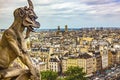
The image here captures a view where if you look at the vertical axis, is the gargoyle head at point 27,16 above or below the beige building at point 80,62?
above

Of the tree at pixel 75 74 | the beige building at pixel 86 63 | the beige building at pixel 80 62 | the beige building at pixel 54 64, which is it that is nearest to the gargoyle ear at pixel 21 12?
the tree at pixel 75 74

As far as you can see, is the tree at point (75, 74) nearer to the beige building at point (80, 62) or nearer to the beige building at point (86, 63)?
the beige building at point (80, 62)

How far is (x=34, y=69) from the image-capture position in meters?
2.59

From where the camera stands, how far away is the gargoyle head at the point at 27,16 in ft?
8.52

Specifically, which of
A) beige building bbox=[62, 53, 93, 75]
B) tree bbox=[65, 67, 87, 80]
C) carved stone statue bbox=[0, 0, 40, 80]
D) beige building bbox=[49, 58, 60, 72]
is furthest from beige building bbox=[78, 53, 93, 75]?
carved stone statue bbox=[0, 0, 40, 80]

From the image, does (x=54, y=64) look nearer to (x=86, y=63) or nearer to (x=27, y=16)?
(x=86, y=63)

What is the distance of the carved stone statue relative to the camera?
258 centimetres

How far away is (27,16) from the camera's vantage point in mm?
2600

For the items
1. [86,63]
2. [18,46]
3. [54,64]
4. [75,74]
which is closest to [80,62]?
[86,63]

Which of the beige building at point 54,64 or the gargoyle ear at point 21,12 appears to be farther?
the beige building at point 54,64

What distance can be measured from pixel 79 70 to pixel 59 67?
13.1 m

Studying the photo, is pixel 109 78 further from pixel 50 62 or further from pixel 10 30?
pixel 10 30

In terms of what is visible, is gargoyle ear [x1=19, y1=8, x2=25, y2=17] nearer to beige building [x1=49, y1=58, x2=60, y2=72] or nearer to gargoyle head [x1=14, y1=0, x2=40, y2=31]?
gargoyle head [x1=14, y1=0, x2=40, y2=31]

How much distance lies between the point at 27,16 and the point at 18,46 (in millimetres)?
158
